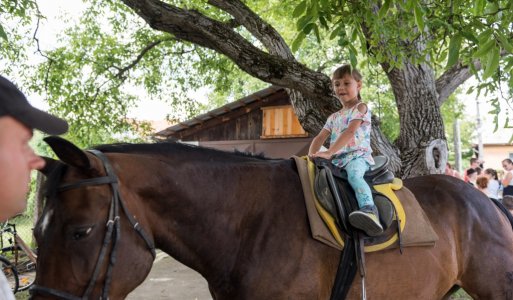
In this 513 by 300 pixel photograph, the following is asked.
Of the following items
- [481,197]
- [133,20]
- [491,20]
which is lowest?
[481,197]

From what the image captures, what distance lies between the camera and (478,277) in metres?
3.09

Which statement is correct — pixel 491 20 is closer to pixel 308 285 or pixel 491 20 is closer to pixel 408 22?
pixel 408 22

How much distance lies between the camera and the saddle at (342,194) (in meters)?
2.52

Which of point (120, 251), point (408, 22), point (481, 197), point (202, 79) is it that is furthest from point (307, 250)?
point (202, 79)

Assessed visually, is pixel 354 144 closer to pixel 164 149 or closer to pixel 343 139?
pixel 343 139

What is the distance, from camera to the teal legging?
260cm

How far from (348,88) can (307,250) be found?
4.58ft

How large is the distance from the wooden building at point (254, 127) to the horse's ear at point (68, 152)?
10031 mm

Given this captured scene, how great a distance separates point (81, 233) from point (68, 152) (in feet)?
1.28

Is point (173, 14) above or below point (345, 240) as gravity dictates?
above

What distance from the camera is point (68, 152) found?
6.44 feet

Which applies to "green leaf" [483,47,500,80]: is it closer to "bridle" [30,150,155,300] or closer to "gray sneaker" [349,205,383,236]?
"gray sneaker" [349,205,383,236]

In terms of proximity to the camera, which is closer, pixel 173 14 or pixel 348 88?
pixel 348 88

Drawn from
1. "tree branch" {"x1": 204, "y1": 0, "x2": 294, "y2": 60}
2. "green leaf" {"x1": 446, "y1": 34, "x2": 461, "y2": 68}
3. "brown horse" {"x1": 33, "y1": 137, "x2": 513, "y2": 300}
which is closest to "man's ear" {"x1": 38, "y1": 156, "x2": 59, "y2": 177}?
"brown horse" {"x1": 33, "y1": 137, "x2": 513, "y2": 300}
